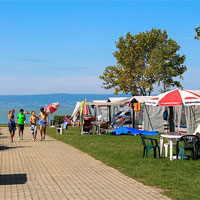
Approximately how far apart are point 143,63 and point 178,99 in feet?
116

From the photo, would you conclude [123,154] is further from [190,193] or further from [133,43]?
[133,43]

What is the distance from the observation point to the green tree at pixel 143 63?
46.3 metres

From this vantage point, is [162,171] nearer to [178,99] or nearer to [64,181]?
[64,181]

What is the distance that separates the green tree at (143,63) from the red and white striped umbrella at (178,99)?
31.4 meters

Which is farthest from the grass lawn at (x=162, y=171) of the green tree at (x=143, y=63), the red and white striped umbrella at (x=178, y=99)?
the green tree at (x=143, y=63)

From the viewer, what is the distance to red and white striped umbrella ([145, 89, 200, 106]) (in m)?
14.0

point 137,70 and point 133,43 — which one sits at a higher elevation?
point 133,43

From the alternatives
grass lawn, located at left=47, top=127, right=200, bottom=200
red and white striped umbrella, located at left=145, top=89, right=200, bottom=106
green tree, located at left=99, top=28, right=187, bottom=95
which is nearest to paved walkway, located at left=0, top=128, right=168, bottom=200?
grass lawn, located at left=47, top=127, right=200, bottom=200

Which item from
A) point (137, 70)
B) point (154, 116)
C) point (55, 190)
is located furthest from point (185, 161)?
point (137, 70)

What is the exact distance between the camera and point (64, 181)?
8414 mm

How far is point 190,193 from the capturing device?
23.6ft

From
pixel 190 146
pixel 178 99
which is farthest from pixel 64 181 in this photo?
pixel 178 99

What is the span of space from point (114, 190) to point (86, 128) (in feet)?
55.6

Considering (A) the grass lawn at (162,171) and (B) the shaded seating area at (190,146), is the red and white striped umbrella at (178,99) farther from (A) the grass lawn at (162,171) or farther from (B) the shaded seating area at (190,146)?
(B) the shaded seating area at (190,146)
